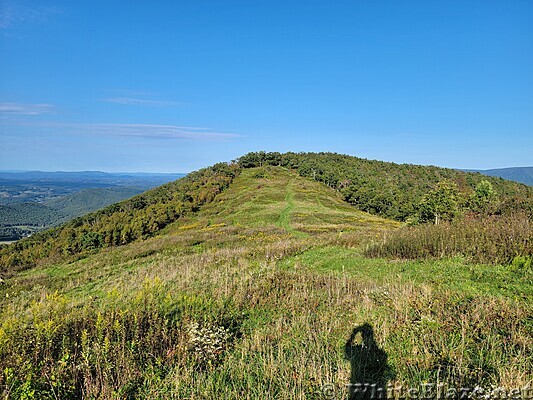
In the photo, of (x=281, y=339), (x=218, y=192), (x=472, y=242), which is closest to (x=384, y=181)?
(x=218, y=192)

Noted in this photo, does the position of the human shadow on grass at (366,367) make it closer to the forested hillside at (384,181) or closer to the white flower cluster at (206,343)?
the white flower cluster at (206,343)

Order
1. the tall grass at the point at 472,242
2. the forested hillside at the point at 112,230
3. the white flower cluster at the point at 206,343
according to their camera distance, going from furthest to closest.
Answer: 1. the forested hillside at the point at 112,230
2. the tall grass at the point at 472,242
3. the white flower cluster at the point at 206,343

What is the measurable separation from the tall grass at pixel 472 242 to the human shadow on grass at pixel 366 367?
7.10 metres

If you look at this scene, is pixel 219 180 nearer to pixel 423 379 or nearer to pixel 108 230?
pixel 108 230

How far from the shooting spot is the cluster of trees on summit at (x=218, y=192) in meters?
46.1

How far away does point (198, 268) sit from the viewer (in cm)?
1452

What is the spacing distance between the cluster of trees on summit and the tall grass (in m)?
4.90

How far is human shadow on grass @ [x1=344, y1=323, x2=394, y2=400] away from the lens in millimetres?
4180

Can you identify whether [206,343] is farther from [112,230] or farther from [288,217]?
[112,230]

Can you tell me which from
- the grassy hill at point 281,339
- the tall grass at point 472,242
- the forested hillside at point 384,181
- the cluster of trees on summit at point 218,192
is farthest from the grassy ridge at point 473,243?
the forested hillside at point 384,181

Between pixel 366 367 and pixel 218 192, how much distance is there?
81.0m

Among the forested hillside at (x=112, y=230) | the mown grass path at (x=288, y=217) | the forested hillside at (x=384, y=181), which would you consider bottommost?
the forested hillside at (x=112, y=230)

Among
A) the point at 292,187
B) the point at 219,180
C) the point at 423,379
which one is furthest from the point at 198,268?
the point at 219,180

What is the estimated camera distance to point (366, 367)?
4875 millimetres
